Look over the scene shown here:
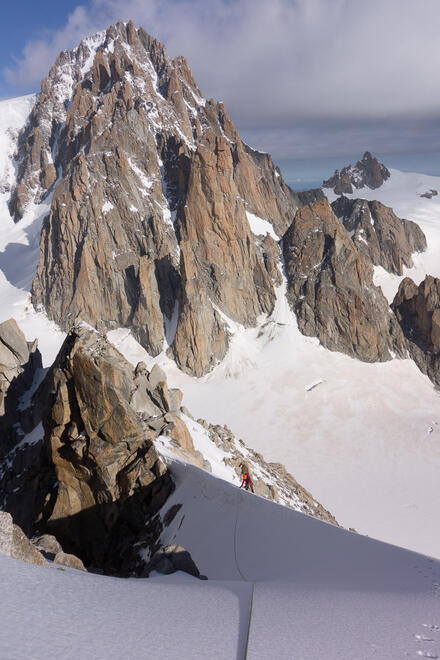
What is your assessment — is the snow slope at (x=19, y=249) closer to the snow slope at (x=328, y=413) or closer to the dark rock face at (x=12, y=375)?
the snow slope at (x=328, y=413)

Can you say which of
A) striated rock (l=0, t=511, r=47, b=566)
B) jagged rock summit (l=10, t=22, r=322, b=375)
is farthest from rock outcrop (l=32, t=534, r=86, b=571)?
jagged rock summit (l=10, t=22, r=322, b=375)

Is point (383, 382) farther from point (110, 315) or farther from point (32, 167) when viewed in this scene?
point (32, 167)

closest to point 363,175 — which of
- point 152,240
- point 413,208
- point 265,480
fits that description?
point 413,208

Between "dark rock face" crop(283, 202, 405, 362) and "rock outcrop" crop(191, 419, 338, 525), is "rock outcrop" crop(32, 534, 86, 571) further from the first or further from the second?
"dark rock face" crop(283, 202, 405, 362)

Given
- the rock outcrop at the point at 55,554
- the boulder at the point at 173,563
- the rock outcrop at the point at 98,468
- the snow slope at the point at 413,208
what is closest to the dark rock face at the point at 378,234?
the snow slope at the point at 413,208

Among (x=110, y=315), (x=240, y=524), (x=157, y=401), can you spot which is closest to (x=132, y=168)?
(x=110, y=315)

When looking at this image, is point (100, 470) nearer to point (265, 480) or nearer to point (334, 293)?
point (265, 480)
